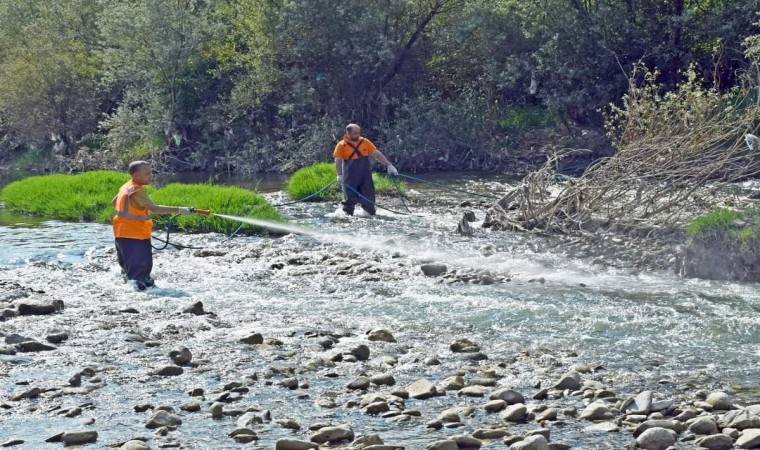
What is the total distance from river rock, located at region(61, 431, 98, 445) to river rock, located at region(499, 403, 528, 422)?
3.09 m

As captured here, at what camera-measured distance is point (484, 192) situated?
2583 centimetres

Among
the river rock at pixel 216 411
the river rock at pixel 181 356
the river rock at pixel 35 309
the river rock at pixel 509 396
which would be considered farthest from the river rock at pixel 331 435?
the river rock at pixel 35 309

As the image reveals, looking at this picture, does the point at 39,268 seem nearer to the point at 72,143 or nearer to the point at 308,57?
the point at 308,57

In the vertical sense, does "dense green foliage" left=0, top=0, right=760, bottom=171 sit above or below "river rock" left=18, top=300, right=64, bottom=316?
above

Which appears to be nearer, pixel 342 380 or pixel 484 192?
pixel 342 380

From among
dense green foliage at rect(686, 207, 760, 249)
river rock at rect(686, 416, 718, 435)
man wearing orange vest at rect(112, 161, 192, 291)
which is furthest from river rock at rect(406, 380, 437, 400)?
dense green foliage at rect(686, 207, 760, 249)

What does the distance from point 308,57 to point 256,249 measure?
19.6 m

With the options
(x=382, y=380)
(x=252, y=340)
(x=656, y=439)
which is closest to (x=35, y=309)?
(x=252, y=340)

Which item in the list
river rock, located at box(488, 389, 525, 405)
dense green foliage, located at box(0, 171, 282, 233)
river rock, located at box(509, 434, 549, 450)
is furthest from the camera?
dense green foliage, located at box(0, 171, 282, 233)

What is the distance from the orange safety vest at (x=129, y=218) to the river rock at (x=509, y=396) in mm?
7345

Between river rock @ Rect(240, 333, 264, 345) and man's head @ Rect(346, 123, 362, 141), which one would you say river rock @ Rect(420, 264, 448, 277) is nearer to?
river rock @ Rect(240, 333, 264, 345)

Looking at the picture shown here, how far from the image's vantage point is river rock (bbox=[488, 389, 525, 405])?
341 inches

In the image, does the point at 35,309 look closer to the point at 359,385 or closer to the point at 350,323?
the point at 350,323

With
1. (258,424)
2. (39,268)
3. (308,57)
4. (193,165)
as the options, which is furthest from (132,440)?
(193,165)
